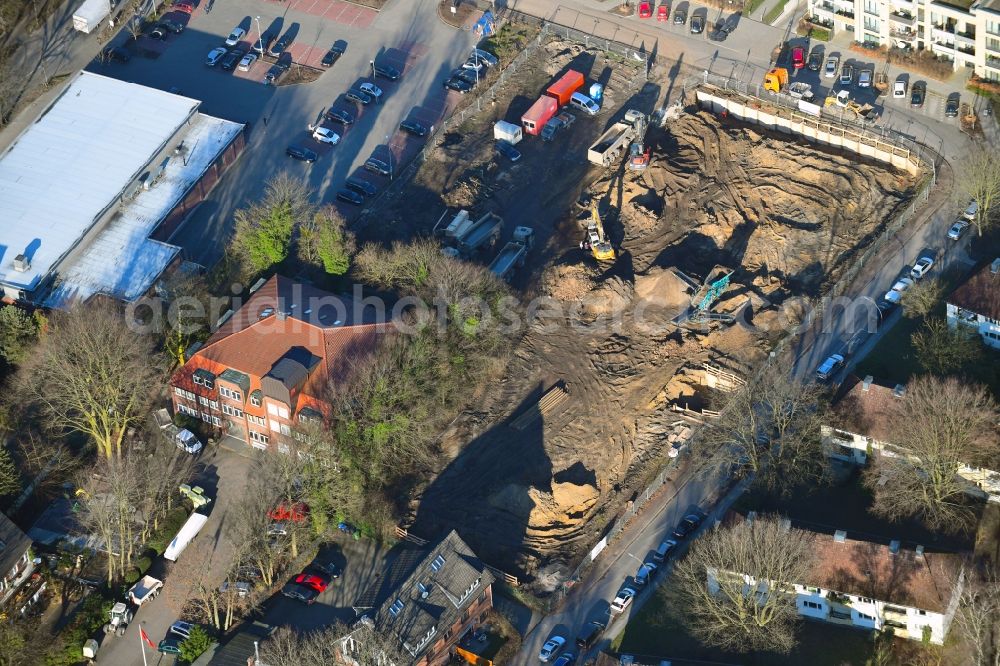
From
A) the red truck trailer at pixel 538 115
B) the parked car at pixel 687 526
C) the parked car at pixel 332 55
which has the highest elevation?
the red truck trailer at pixel 538 115

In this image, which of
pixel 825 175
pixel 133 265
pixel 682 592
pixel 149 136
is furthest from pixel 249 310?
pixel 825 175

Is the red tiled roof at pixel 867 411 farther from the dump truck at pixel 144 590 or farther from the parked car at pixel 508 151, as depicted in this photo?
the dump truck at pixel 144 590

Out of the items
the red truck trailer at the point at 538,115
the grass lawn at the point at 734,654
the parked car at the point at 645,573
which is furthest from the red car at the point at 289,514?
the red truck trailer at the point at 538,115

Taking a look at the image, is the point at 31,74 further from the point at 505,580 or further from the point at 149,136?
the point at 505,580

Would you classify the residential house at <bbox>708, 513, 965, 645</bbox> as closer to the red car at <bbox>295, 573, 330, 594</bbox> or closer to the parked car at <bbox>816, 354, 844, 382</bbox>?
the parked car at <bbox>816, 354, 844, 382</bbox>

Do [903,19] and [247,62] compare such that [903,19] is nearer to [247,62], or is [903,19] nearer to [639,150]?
[639,150]

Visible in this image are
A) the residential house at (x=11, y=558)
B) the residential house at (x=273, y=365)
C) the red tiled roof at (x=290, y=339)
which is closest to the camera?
the residential house at (x=11, y=558)

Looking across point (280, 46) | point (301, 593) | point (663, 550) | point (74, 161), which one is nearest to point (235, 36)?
point (280, 46)
